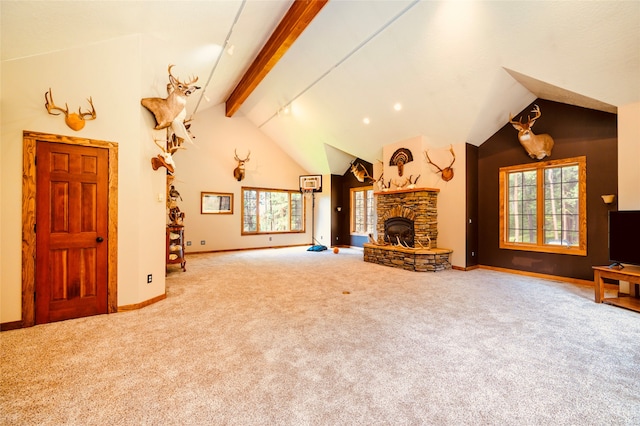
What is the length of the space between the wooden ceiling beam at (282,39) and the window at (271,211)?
3.36 meters

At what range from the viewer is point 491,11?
12.2 feet

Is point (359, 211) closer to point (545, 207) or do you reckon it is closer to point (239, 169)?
point (239, 169)

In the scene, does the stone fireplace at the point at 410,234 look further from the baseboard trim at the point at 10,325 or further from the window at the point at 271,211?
the baseboard trim at the point at 10,325

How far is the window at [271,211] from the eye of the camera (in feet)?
30.1

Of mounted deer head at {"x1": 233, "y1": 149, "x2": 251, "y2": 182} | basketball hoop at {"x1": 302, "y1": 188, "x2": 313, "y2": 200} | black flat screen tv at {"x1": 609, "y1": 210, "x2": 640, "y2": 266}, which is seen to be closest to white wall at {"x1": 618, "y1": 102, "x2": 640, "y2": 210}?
black flat screen tv at {"x1": 609, "y1": 210, "x2": 640, "y2": 266}

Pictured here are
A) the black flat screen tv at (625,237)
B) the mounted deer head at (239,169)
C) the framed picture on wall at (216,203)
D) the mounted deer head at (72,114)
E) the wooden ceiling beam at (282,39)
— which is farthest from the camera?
the mounted deer head at (239,169)

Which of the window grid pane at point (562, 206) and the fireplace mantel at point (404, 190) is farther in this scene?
the fireplace mantel at point (404, 190)

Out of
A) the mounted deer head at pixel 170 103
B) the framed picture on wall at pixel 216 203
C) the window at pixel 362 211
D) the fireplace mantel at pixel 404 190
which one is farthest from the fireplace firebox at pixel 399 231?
the mounted deer head at pixel 170 103

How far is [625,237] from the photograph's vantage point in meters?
3.71

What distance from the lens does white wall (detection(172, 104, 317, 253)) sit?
8.09m

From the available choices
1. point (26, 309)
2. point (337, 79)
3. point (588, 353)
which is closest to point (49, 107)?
point (26, 309)

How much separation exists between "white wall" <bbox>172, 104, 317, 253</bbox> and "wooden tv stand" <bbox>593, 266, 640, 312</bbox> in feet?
25.7

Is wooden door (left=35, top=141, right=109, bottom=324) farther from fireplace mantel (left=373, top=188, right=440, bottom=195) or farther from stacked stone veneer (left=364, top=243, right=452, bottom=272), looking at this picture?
fireplace mantel (left=373, top=188, right=440, bottom=195)

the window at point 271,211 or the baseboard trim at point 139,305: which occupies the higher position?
the window at point 271,211
